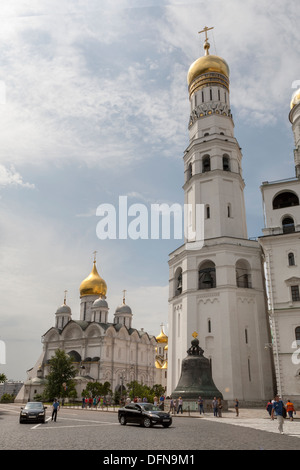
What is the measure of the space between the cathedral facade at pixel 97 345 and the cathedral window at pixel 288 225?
1393 inches

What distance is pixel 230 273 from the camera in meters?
34.7

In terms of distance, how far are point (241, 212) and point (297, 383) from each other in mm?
17066

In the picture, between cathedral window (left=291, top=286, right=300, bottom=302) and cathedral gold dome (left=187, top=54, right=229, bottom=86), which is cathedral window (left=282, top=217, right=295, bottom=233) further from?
cathedral gold dome (left=187, top=54, right=229, bottom=86)

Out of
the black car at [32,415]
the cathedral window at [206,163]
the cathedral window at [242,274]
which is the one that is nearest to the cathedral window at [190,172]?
the cathedral window at [206,163]

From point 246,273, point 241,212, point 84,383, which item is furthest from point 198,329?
point 84,383

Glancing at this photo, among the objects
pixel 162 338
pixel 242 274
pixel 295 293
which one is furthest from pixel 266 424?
pixel 162 338

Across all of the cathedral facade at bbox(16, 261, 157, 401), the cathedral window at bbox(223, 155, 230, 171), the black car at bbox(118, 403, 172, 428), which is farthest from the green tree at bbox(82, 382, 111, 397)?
the black car at bbox(118, 403, 172, 428)

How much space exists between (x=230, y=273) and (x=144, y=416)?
1986cm

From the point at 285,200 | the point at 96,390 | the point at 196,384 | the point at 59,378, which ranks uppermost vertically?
the point at 285,200

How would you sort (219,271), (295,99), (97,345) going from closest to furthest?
1. (219,271)
2. (295,99)
3. (97,345)

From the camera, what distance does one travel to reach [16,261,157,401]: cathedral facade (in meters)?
59.9

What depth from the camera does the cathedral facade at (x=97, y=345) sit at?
59.9m

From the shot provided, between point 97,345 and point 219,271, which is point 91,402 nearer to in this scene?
point 219,271
